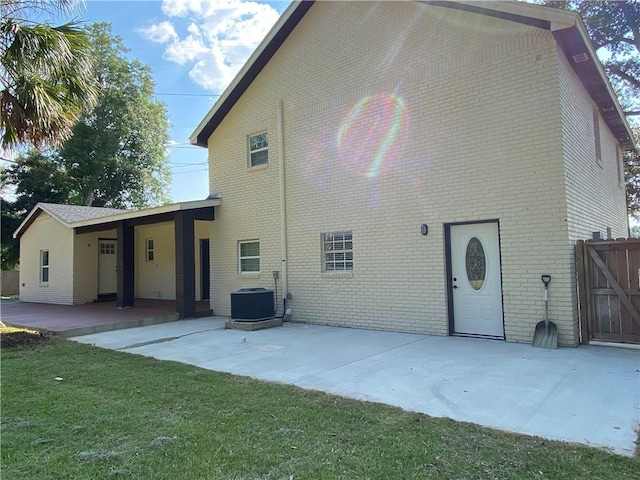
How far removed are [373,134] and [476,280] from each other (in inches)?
160

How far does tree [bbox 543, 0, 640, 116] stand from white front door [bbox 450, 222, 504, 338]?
522 inches

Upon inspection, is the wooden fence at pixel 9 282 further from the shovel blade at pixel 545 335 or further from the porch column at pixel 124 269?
the shovel blade at pixel 545 335

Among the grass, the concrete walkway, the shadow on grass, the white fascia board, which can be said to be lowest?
the concrete walkway

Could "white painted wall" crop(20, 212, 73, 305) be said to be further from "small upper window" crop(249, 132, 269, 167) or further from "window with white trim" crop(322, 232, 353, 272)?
"window with white trim" crop(322, 232, 353, 272)

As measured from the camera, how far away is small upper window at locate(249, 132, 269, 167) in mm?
12852

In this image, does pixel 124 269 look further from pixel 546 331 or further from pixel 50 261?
pixel 546 331

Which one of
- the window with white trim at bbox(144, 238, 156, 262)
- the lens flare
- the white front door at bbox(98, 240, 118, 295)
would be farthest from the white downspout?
the white front door at bbox(98, 240, 118, 295)

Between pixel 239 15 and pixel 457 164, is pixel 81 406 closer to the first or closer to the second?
pixel 457 164

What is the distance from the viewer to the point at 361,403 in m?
4.88

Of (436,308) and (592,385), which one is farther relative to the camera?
(436,308)

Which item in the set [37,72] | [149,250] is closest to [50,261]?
[149,250]

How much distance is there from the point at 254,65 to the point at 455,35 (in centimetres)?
603

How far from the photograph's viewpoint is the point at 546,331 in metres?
7.61

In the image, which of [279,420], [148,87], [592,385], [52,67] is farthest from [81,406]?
[148,87]
